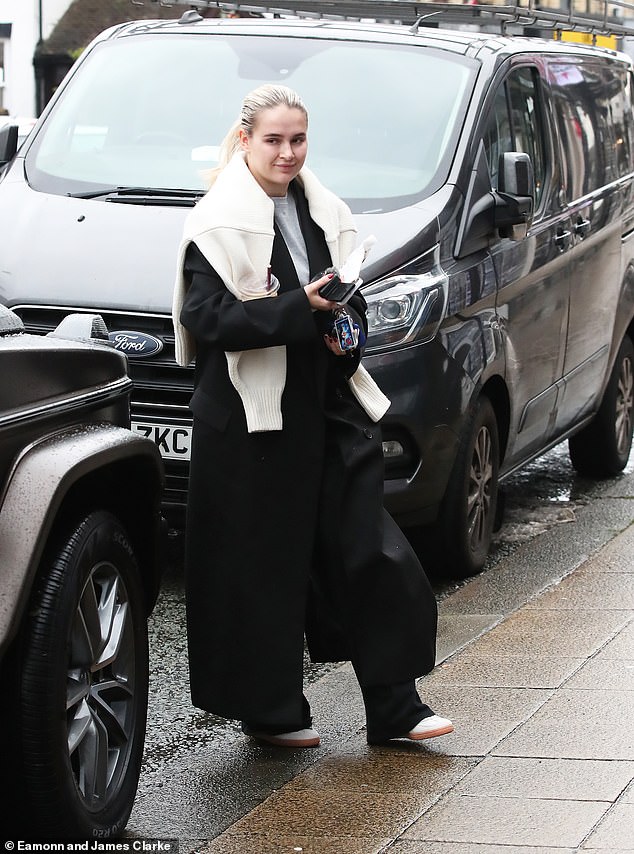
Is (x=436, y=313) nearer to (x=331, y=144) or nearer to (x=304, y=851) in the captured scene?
(x=331, y=144)

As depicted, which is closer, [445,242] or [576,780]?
[576,780]

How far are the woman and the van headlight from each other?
138 cm

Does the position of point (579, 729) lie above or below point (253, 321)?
below

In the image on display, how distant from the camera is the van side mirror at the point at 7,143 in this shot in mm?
7266

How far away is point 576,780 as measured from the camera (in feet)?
13.1

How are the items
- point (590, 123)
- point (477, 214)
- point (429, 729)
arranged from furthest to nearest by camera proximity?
point (590, 123) → point (477, 214) → point (429, 729)

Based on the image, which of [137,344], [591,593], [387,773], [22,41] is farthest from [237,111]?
[22,41]

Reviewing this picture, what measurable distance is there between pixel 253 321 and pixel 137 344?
189 centimetres

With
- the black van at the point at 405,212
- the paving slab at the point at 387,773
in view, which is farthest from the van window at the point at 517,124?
the paving slab at the point at 387,773

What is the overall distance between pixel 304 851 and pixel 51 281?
302 cm

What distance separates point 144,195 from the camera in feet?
21.6

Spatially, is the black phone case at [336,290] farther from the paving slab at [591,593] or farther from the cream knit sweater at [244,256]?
the paving slab at [591,593]

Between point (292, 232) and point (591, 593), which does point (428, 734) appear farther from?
point (591, 593)

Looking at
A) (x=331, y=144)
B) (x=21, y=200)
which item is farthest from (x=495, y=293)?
(x=21, y=200)
